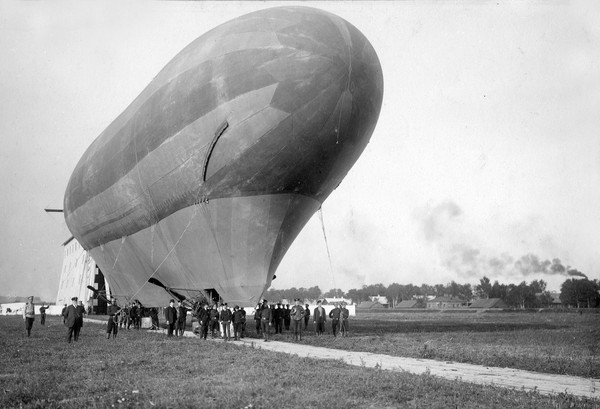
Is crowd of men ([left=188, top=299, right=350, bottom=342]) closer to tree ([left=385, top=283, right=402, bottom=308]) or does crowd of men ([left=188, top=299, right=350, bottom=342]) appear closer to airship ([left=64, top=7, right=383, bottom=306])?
airship ([left=64, top=7, right=383, bottom=306])

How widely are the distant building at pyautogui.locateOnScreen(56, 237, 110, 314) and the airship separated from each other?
34.2 meters

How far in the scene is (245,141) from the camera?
1482cm

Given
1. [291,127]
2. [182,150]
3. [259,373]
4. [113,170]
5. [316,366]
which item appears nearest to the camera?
[259,373]

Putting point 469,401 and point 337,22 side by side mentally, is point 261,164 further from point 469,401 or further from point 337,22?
point 469,401

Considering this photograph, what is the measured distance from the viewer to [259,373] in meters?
9.34

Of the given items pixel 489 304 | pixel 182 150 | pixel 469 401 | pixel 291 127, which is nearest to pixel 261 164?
pixel 291 127

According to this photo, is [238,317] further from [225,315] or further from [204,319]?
[204,319]

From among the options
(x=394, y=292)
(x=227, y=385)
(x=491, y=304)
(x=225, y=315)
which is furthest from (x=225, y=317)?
(x=394, y=292)

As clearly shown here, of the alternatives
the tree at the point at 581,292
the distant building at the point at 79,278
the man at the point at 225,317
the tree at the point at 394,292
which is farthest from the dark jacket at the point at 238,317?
the tree at the point at 394,292

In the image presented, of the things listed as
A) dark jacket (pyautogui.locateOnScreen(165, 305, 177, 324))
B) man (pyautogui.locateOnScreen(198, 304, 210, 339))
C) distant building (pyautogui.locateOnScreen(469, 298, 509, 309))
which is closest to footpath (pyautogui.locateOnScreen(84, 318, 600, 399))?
man (pyautogui.locateOnScreen(198, 304, 210, 339))

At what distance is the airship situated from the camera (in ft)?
47.4

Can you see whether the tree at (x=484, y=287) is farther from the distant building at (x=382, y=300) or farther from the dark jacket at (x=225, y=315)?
the dark jacket at (x=225, y=315)

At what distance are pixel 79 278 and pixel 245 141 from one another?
4892 cm

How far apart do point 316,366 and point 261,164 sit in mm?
6549
